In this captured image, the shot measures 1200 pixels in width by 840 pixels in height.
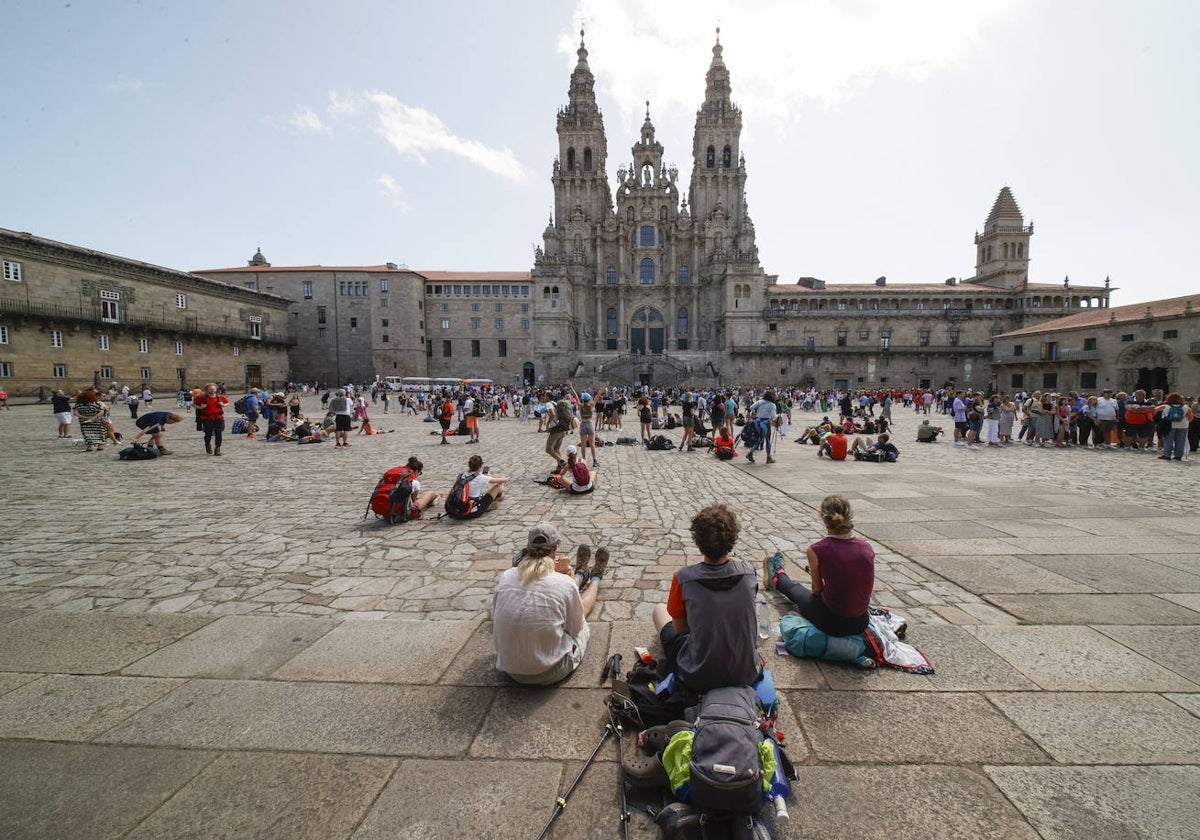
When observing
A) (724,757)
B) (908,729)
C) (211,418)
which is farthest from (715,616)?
(211,418)

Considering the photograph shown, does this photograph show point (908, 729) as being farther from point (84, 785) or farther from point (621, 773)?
point (84, 785)

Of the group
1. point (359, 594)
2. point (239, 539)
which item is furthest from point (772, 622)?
point (239, 539)

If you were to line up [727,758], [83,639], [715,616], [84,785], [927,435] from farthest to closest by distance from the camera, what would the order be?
[927,435] < [83,639] < [715,616] < [84,785] < [727,758]

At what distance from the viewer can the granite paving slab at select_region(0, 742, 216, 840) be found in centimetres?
214

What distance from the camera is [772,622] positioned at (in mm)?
4055

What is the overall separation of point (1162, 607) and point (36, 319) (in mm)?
47049

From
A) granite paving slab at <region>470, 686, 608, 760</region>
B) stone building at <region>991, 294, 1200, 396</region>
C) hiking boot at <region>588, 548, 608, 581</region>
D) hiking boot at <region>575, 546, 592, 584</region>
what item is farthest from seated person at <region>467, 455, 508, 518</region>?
stone building at <region>991, 294, 1200, 396</region>

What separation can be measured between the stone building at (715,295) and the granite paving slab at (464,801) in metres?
47.0

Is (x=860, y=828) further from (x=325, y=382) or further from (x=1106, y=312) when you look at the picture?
(x=325, y=382)

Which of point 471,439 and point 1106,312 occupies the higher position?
point 1106,312

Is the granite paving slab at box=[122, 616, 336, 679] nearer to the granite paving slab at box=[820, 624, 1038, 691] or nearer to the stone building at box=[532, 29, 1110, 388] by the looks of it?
the granite paving slab at box=[820, 624, 1038, 691]

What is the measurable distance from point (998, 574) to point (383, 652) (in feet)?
18.2

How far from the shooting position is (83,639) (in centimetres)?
381

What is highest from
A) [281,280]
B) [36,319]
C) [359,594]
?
[281,280]
